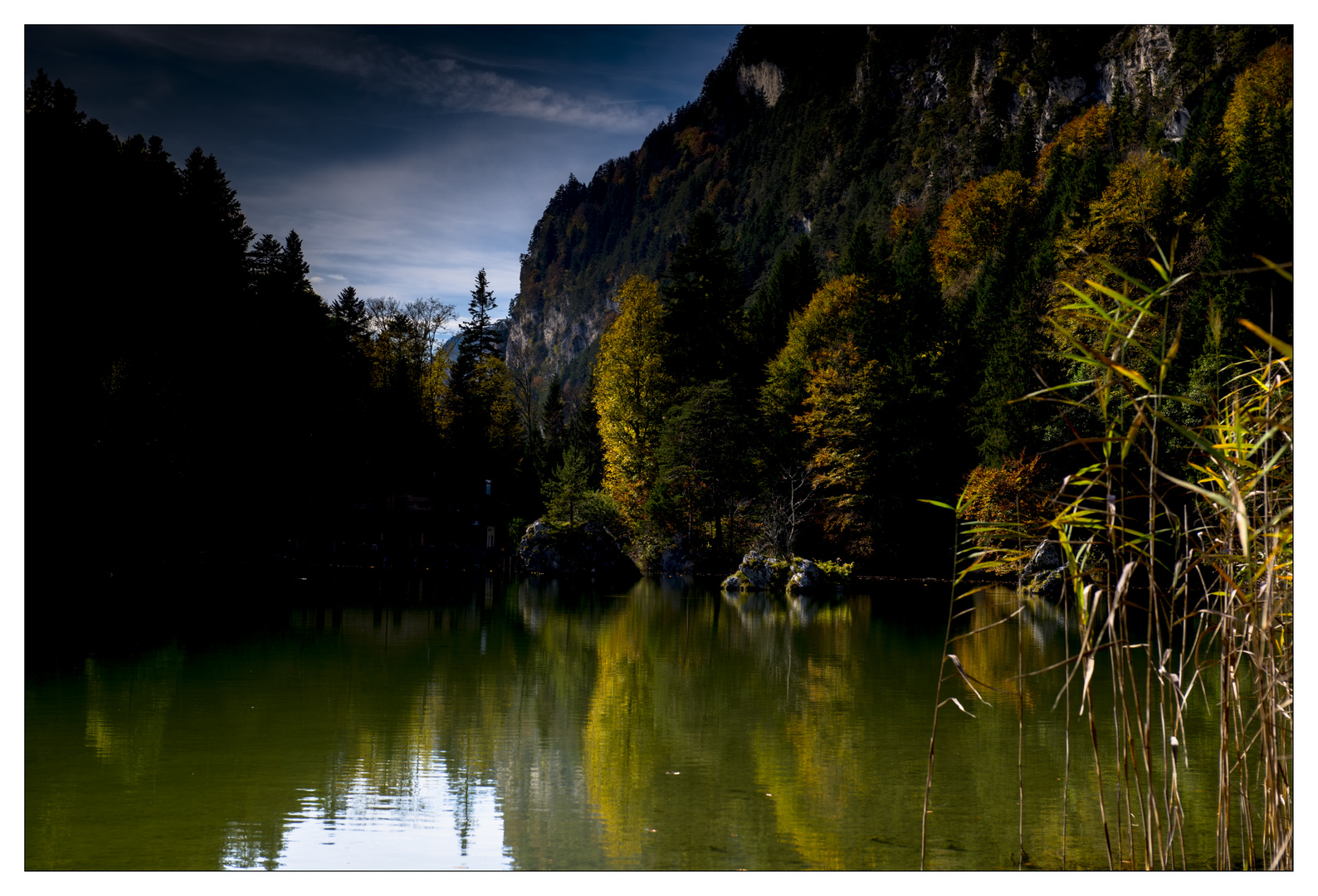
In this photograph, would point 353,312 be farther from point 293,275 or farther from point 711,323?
point 711,323

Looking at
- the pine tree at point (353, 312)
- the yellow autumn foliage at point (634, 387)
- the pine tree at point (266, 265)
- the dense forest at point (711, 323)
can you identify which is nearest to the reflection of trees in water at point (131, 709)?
the dense forest at point (711, 323)

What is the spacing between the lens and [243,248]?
1945 cm

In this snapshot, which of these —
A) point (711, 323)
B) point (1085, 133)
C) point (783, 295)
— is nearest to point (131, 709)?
point (711, 323)

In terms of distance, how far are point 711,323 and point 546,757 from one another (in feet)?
74.7

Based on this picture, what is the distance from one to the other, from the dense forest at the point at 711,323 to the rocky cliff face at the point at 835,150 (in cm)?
22

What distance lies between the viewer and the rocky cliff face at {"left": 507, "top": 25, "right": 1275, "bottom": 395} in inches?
934

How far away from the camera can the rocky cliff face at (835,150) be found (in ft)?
77.9

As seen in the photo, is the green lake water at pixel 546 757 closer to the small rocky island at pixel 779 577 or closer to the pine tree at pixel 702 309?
the small rocky island at pixel 779 577

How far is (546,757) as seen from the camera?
5613 millimetres

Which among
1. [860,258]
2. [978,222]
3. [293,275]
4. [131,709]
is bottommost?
[131,709]

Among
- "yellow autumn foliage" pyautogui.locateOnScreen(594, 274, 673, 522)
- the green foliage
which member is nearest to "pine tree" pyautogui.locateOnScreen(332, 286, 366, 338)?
"yellow autumn foliage" pyautogui.locateOnScreen(594, 274, 673, 522)

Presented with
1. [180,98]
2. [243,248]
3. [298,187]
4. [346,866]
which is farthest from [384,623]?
[243,248]

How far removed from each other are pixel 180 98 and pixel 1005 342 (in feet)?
70.3

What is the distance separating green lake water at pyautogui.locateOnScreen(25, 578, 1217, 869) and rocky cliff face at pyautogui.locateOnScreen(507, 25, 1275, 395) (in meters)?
9.68
